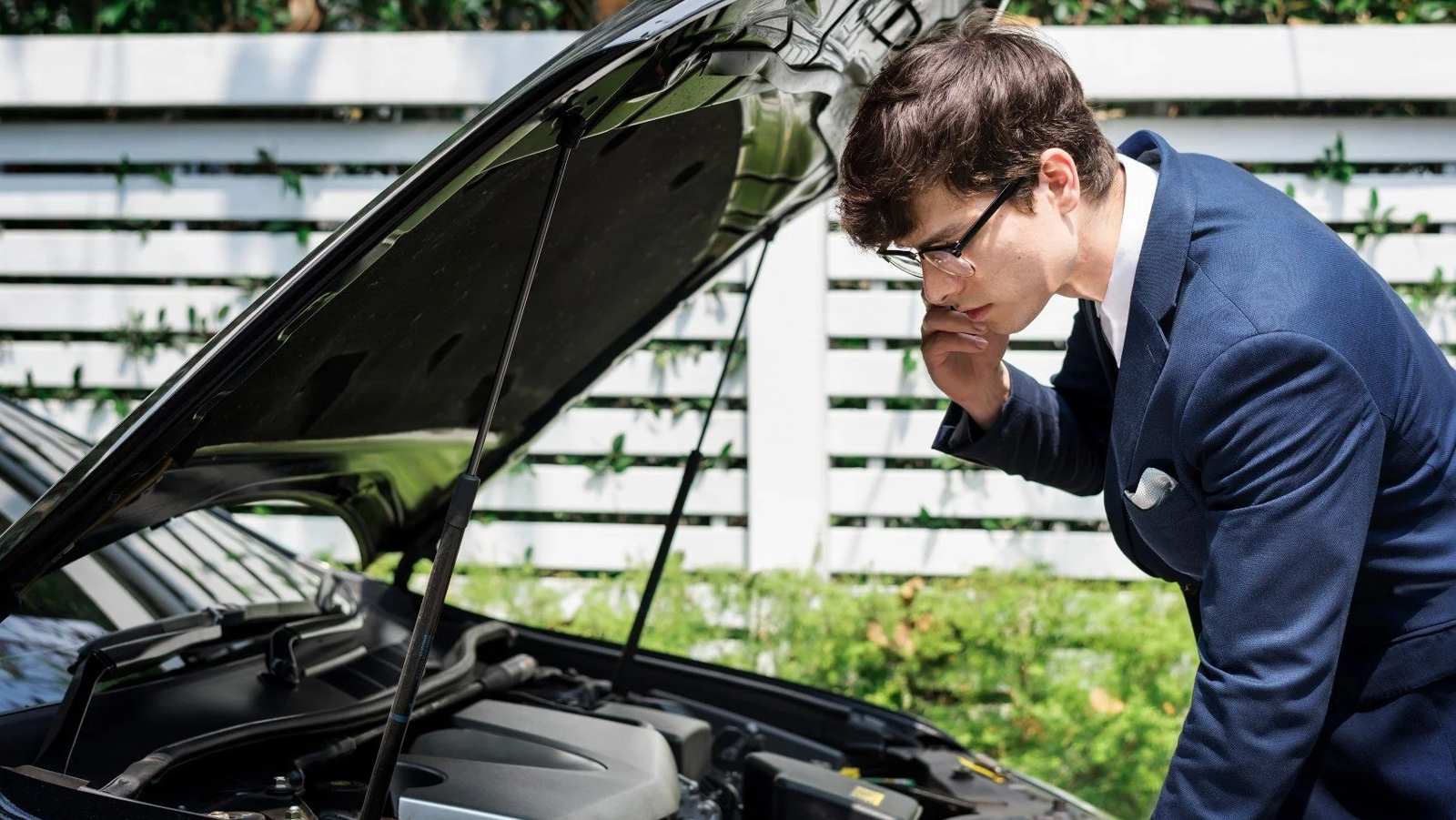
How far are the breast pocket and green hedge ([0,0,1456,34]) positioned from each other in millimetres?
3227

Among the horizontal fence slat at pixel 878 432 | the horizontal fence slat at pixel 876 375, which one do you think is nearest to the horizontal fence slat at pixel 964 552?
the horizontal fence slat at pixel 878 432

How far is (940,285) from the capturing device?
1.43m

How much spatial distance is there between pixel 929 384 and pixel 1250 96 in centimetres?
147

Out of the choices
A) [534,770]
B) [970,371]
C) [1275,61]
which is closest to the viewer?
[534,770]

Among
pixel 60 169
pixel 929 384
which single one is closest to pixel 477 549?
pixel 929 384

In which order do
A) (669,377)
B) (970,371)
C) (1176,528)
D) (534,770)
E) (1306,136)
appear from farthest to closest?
(669,377) → (1306,136) → (970,371) → (534,770) → (1176,528)

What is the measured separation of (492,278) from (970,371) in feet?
2.49

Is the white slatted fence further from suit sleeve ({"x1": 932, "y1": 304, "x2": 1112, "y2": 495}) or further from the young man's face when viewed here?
the young man's face

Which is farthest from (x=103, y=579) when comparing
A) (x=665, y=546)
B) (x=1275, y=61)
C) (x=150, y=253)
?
(x=1275, y=61)

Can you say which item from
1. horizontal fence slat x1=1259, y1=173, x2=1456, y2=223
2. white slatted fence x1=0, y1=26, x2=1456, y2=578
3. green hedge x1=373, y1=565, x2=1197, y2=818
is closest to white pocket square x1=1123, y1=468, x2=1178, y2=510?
green hedge x1=373, y1=565, x2=1197, y2=818

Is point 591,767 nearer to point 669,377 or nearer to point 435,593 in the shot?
point 435,593

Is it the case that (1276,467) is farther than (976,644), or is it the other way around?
(976,644)

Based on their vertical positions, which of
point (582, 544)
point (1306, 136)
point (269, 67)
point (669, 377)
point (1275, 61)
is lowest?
point (582, 544)

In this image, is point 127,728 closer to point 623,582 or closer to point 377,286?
point 377,286
